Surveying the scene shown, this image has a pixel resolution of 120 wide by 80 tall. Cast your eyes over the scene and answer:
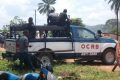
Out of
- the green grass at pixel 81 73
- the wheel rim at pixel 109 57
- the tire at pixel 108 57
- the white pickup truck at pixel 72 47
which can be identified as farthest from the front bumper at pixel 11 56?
the wheel rim at pixel 109 57

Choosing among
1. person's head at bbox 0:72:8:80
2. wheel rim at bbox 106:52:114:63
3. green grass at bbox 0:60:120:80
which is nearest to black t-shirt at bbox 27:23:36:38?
green grass at bbox 0:60:120:80

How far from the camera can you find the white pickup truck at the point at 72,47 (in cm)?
1930

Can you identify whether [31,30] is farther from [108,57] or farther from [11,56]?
[108,57]

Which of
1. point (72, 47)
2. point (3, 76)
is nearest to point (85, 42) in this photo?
point (72, 47)

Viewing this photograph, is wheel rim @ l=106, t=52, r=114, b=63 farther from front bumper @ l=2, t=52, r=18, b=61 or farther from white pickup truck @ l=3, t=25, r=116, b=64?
front bumper @ l=2, t=52, r=18, b=61

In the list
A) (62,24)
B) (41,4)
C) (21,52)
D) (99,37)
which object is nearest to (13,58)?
(21,52)

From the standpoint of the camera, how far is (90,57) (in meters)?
20.9

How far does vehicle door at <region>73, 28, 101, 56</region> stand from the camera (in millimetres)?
20281

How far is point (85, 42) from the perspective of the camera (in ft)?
67.4

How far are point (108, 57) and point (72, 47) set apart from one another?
7.78 feet

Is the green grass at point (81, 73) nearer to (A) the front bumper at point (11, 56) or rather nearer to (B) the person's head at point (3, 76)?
(A) the front bumper at point (11, 56)

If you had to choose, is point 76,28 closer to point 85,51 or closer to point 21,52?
point 85,51

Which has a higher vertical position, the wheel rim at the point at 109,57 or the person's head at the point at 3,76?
the person's head at the point at 3,76

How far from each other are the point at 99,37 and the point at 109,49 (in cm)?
94
